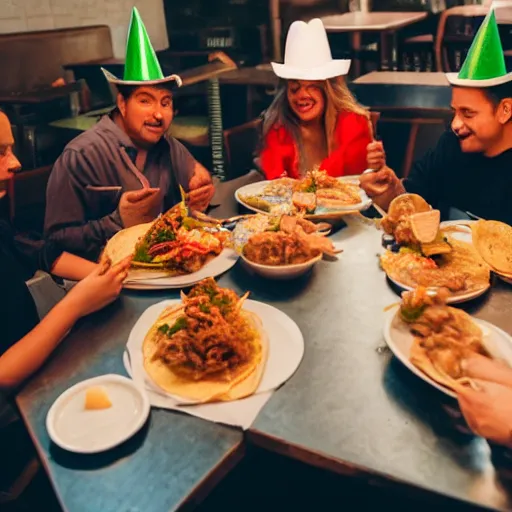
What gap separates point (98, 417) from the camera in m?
1.17

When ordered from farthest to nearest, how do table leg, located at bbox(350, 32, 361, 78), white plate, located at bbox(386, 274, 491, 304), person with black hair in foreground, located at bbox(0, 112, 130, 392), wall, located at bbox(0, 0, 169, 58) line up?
table leg, located at bbox(350, 32, 361, 78), wall, located at bbox(0, 0, 169, 58), white plate, located at bbox(386, 274, 491, 304), person with black hair in foreground, located at bbox(0, 112, 130, 392)

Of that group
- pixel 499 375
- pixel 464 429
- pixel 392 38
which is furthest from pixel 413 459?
pixel 392 38

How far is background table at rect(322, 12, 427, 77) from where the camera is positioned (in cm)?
577

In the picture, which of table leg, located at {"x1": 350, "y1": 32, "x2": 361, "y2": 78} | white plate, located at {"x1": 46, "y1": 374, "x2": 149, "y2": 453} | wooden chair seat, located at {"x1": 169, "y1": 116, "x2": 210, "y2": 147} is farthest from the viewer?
table leg, located at {"x1": 350, "y1": 32, "x2": 361, "y2": 78}

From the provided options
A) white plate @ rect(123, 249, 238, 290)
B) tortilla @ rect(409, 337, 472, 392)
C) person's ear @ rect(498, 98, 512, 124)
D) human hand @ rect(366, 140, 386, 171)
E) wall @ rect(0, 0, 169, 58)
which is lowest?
white plate @ rect(123, 249, 238, 290)

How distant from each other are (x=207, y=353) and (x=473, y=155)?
158 centimetres

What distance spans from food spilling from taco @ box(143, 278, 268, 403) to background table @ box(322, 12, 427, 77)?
16.4 feet

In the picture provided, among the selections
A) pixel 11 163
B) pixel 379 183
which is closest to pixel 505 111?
pixel 379 183

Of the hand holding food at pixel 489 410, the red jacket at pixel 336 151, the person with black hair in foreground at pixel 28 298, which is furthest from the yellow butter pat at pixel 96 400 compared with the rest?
the red jacket at pixel 336 151

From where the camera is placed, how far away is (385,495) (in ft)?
5.86

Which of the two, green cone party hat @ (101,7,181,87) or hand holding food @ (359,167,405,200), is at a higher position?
green cone party hat @ (101,7,181,87)

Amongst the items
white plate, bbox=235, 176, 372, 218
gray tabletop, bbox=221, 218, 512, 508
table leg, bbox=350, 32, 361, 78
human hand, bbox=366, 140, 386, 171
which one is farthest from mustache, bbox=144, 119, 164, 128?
table leg, bbox=350, 32, 361, 78

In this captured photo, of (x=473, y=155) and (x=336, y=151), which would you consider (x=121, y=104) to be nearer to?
(x=336, y=151)

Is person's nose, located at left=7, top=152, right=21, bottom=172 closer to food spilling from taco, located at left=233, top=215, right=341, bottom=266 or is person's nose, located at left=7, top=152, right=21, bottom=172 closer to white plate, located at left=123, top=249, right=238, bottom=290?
white plate, located at left=123, top=249, right=238, bottom=290
